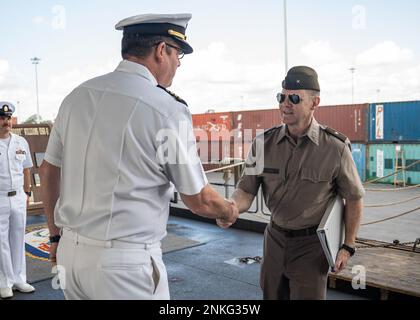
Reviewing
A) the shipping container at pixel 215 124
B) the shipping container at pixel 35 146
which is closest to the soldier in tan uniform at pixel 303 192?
the shipping container at pixel 35 146

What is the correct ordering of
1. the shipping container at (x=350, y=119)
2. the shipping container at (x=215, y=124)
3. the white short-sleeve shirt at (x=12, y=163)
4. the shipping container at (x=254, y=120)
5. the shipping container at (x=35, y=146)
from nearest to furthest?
the white short-sleeve shirt at (x=12, y=163)
the shipping container at (x=35, y=146)
the shipping container at (x=350, y=119)
the shipping container at (x=254, y=120)
the shipping container at (x=215, y=124)

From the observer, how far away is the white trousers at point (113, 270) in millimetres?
1657

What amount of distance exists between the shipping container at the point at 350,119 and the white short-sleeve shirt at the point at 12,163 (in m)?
16.3

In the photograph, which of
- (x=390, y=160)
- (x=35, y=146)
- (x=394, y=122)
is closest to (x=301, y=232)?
(x=35, y=146)

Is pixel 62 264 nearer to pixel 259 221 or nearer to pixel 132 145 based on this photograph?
pixel 132 145

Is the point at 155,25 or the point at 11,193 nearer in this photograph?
the point at 155,25

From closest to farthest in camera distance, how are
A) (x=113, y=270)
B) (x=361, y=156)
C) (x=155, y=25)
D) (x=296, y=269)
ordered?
(x=113, y=270)
(x=155, y=25)
(x=296, y=269)
(x=361, y=156)

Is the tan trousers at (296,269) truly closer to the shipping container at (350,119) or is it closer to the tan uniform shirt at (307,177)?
the tan uniform shirt at (307,177)

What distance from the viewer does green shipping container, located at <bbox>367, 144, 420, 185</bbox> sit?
680 inches

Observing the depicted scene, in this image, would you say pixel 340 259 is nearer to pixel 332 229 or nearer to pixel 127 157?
pixel 332 229

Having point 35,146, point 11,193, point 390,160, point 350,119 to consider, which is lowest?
point 390,160

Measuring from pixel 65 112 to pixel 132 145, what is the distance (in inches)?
16.2

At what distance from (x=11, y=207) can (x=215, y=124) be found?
20.4 metres

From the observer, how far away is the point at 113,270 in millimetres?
1652
